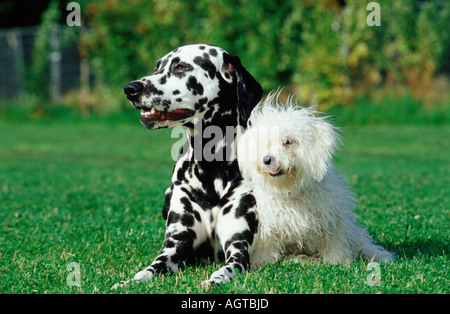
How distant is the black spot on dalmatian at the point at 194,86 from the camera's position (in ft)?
14.3

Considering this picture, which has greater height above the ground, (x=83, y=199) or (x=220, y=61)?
(x=220, y=61)

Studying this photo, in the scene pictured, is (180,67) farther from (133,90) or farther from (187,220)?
(187,220)

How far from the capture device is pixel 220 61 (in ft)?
14.7

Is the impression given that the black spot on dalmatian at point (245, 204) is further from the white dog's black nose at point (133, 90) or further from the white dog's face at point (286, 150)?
the white dog's black nose at point (133, 90)

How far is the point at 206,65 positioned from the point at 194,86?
182mm

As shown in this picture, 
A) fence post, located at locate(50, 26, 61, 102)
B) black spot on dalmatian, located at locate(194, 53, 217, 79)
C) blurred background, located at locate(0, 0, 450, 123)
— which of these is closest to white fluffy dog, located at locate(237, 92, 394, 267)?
black spot on dalmatian, located at locate(194, 53, 217, 79)

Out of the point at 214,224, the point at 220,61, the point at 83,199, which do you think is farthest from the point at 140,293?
the point at 83,199

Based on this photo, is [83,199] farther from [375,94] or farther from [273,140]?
[375,94]

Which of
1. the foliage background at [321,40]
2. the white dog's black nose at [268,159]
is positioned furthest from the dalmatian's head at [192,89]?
the foliage background at [321,40]

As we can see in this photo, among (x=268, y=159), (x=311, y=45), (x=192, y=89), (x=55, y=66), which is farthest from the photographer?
(x=55, y=66)

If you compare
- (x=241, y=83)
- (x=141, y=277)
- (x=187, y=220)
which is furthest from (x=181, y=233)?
(x=241, y=83)

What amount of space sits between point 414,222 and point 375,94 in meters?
10.9

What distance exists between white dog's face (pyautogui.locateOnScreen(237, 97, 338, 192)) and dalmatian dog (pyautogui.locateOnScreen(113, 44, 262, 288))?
7.6 inches

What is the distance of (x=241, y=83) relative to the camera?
14.7 feet
